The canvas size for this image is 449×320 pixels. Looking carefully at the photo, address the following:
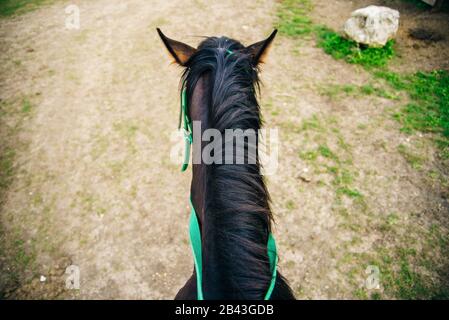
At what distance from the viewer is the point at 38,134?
4.70 meters

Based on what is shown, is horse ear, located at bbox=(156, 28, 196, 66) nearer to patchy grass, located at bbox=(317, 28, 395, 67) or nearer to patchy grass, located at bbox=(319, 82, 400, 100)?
patchy grass, located at bbox=(319, 82, 400, 100)

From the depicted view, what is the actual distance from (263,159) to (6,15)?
27.6 ft

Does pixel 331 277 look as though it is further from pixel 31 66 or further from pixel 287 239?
pixel 31 66

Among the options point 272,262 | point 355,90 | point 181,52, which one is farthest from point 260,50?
point 355,90

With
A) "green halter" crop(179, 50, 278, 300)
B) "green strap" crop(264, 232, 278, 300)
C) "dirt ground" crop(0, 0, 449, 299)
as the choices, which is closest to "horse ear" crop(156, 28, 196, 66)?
"green halter" crop(179, 50, 278, 300)

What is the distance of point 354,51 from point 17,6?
9088 millimetres

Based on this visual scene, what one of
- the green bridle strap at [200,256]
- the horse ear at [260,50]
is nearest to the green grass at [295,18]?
the horse ear at [260,50]

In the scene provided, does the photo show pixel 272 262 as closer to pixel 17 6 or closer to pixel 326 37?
pixel 326 37

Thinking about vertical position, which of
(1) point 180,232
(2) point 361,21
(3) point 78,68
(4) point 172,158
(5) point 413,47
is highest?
(2) point 361,21

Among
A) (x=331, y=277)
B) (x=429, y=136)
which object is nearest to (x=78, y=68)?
(x=331, y=277)

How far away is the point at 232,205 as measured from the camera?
50.4 inches

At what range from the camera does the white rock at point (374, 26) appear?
16.5ft

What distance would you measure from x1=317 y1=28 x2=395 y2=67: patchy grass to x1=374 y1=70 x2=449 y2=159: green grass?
0.33 m

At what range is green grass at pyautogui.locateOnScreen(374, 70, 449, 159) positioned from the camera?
4.04m
